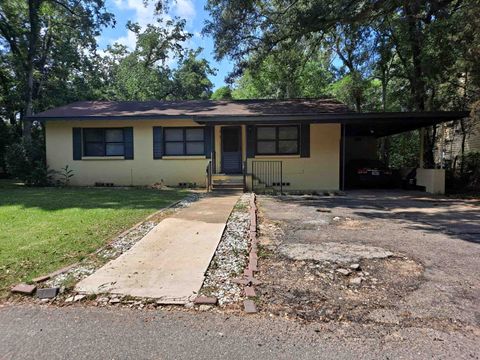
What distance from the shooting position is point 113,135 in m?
15.7

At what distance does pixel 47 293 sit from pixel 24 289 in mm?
288

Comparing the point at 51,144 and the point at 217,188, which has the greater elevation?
the point at 51,144

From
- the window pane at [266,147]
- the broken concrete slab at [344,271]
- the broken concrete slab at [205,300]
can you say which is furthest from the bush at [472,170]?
the broken concrete slab at [205,300]

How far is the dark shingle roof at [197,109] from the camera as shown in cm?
1477

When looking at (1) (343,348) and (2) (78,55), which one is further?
(2) (78,55)

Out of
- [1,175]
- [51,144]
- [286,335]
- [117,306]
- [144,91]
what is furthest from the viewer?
[144,91]

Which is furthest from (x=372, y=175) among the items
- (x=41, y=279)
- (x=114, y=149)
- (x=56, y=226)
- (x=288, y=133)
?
(x=41, y=279)

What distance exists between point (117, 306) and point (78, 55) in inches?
1042

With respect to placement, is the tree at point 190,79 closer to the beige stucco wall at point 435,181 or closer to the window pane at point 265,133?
the window pane at point 265,133

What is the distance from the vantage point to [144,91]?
3212cm

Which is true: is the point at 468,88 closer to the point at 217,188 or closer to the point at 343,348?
the point at 217,188

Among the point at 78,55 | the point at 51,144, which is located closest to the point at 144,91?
the point at 78,55

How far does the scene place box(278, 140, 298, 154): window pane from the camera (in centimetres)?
1502

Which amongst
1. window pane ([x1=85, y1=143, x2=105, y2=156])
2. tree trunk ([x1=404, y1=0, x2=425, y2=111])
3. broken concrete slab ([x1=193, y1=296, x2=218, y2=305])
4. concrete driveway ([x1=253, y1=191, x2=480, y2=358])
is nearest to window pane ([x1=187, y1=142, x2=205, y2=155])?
window pane ([x1=85, y1=143, x2=105, y2=156])
